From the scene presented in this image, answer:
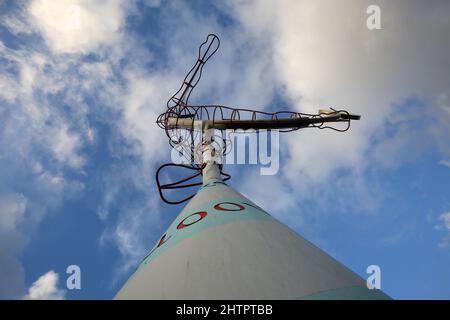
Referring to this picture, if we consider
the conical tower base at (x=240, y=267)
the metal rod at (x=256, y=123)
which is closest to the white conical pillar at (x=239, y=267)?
the conical tower base at (x=240, y=267)

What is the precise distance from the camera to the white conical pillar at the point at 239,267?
2025 mm

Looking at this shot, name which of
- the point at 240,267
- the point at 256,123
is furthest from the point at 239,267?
the point at 256,123

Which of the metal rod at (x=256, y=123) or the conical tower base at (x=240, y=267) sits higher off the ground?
the metal rod at (x=256, y=123)

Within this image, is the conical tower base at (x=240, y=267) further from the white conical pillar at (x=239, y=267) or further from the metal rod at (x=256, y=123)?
the metal rod at (x=256, y=123)

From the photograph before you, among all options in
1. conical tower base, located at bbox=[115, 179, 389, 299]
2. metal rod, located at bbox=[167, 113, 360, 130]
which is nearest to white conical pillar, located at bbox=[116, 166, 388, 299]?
conical tower base, located at bbox=[115, 179, 389, 299]

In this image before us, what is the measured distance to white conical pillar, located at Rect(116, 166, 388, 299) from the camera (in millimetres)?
2025

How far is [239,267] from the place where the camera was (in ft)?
7.27

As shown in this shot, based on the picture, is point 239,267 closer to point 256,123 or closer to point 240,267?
point 240,267

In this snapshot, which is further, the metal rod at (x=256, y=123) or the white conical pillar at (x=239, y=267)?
the metal rod at (x=256, y=123)

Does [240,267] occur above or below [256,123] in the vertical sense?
below

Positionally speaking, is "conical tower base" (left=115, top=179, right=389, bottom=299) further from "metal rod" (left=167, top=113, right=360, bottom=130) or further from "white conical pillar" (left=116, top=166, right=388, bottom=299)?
"metal rod" (left=167, top=113, right=360, bottom=130)

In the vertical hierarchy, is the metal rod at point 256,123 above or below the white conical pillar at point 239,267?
above
